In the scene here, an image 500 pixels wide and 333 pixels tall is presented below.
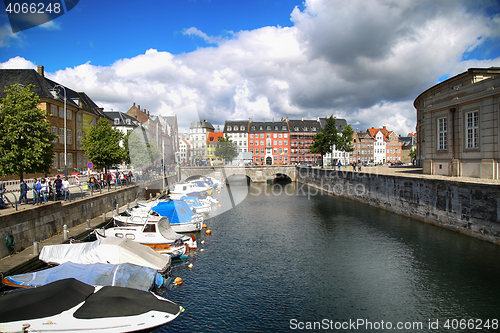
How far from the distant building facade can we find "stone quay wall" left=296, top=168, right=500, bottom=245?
4439 mm

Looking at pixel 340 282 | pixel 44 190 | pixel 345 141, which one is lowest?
pixel 340 282

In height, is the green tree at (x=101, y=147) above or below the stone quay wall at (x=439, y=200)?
above

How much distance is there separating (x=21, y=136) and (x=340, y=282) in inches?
939

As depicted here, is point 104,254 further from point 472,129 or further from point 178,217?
point 472,129

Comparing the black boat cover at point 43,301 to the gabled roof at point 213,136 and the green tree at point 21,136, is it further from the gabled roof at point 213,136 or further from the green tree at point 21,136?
the gabled roof at point 213,136

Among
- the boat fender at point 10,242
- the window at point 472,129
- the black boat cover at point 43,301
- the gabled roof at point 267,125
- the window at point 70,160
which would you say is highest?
the gabled roof at point 267,125

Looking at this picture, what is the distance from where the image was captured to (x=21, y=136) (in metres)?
21.9

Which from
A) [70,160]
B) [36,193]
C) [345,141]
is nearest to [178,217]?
[36,193]

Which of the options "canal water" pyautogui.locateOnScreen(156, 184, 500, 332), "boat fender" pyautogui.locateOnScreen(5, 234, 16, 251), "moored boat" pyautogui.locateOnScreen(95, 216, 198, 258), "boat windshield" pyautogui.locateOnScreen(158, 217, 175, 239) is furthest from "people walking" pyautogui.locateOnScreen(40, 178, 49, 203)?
"canal water" pyautogui.locateOnScreen(156, 184, 500, 332)

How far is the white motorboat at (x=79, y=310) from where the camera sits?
10328 mm

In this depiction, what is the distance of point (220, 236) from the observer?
86.9ft

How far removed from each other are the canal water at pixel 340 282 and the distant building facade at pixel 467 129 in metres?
7.65

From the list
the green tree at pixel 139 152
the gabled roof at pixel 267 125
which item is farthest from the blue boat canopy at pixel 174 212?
the gabled roof at pixel 267 125

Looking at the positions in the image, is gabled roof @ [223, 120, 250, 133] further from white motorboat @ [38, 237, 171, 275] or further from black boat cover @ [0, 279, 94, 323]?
black boat cover @ [0, 279, 94, 323]
